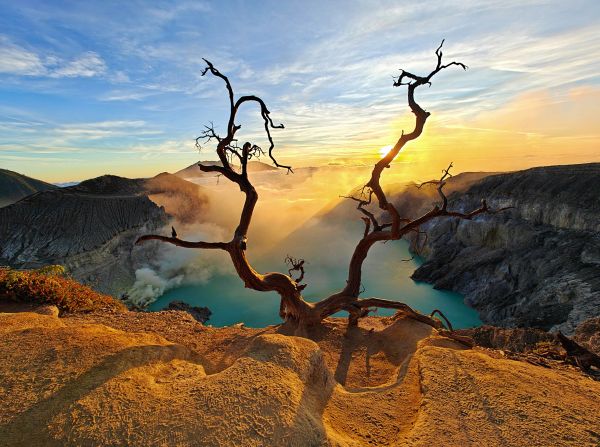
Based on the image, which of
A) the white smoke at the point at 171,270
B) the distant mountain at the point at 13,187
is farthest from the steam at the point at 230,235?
the distant mountain at the point at 13,187

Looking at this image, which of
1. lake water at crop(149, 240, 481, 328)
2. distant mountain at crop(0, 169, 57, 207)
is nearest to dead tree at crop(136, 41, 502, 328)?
lake water at crop(149, 240, 481, 328)

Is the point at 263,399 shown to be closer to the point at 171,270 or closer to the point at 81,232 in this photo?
the point at 171,270

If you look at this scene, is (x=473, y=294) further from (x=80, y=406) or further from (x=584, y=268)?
(x=80, y=406)

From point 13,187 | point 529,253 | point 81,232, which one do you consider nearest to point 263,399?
point 529,253

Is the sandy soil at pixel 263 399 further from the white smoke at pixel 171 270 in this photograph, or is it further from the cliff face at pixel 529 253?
the white smoke at pixel 171 270

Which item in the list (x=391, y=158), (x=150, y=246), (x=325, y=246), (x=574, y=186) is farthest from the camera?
(x=325, y=246)

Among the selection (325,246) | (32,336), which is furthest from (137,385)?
(325,246)
